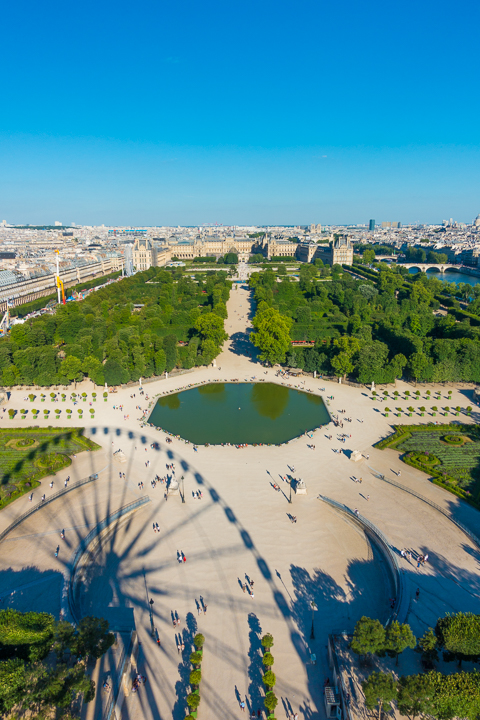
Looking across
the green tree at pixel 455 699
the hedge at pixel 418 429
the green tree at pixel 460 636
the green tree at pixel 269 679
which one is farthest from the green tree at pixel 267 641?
the hedge at pixel 418 429

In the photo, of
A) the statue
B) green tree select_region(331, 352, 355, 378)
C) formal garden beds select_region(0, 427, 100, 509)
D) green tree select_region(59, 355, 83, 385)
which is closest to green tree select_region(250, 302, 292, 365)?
green tree select_region(331, 352, 355, 378)

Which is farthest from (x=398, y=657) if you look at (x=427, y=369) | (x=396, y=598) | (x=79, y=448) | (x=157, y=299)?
(x=157, y=299)

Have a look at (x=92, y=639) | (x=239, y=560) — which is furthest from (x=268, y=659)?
(x=92, y=639)

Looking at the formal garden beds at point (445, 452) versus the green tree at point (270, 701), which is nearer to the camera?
the green tree at point (270, 701)

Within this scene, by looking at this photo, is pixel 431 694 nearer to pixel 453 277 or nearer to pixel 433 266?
pixel 453 277

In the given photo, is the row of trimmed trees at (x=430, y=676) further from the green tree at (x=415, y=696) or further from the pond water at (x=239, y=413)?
the pond water at (x=239, y=413)

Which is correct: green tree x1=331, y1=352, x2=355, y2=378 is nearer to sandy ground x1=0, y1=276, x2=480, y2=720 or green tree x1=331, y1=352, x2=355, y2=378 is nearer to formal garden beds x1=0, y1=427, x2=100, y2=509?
sandy ground x1=0, y1=276, x2=480, y2=720
